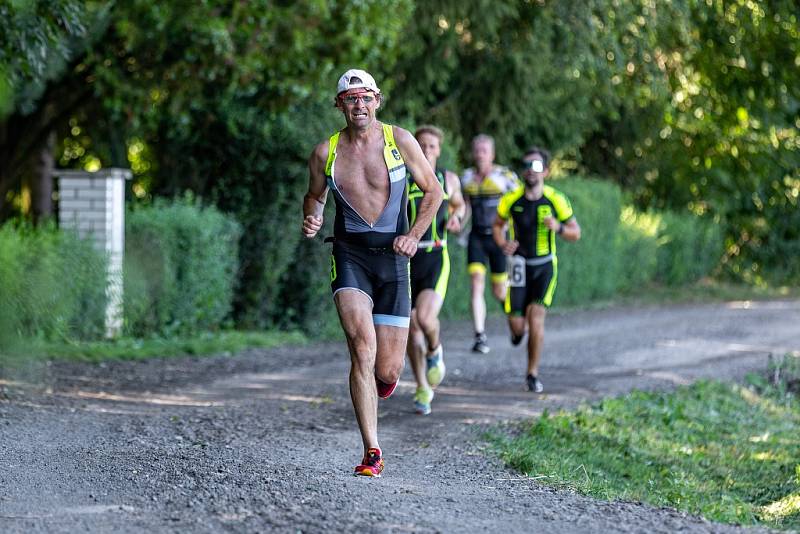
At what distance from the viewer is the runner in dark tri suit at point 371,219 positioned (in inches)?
301

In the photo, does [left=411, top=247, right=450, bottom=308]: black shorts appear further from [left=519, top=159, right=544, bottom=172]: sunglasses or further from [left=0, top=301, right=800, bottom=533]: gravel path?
[left=519, top=159, right=544, bottom=172]: sunglasses

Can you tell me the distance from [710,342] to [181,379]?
7991 mm

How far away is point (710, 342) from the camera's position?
17.7 meters

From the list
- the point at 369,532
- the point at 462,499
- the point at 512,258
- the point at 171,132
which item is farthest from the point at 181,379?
the point at 369,532

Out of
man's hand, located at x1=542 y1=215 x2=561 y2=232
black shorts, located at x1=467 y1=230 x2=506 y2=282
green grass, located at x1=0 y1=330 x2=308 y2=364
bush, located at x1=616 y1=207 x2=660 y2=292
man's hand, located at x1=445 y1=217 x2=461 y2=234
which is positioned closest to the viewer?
man's hand, located at x1=445 y1=217 x2=461 y2=234

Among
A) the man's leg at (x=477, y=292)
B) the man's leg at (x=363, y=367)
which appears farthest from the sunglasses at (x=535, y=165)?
the man's leg at (x=363, y=367)

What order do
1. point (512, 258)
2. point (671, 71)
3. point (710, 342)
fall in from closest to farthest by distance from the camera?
point (512, 258) → point (710, 342) → point (671, 71)

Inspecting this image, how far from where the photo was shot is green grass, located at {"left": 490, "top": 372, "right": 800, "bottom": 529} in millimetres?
8039

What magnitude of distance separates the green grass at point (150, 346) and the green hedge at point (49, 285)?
0.46ft

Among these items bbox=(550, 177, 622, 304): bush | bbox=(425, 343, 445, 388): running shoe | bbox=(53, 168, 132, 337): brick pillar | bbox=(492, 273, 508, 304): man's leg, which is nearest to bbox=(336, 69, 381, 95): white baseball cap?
bbox=(425, 343, 445, 388): running shoe

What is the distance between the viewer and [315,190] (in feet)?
25.8

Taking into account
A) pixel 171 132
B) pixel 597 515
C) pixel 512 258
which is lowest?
pixel 597 515

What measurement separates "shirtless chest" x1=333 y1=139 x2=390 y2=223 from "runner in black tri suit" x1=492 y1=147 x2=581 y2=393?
4386 millimetres

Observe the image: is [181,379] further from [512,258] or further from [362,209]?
Answer: [362,209]
